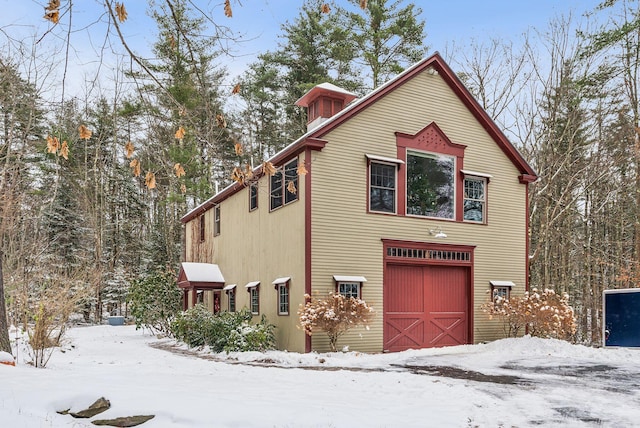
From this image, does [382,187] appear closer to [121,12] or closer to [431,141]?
[431,141]

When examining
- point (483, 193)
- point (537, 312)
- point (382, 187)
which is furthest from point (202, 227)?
point (537, 312)

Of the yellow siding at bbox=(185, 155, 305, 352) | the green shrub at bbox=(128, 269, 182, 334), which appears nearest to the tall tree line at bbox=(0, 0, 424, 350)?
the green shrub at bbox=(128, 269, 182, 334)

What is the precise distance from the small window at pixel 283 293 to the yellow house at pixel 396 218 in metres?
0.04

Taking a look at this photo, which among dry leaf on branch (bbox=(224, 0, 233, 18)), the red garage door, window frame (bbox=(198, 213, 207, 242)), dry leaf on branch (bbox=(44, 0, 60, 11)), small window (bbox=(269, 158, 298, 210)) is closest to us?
dry leaf on branch (bbox=(44, 0, 60, 11))

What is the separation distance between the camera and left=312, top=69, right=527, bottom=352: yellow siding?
45.2 feet

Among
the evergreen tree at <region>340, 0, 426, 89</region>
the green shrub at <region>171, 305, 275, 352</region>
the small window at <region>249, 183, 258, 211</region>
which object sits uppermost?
the evergreen tree at <region>340, 0, 426, 89</region>

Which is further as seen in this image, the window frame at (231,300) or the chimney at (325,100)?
the window frame at (231,300)

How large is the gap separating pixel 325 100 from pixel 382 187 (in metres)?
4.01

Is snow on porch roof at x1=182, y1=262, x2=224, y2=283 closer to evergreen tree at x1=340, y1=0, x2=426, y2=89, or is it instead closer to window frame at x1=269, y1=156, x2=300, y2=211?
window frame at x1=269, y1=156, x2=300, y2=211

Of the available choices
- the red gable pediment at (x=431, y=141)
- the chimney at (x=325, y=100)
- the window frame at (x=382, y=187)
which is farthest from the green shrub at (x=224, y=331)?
the chimney at (x=325, y=100)

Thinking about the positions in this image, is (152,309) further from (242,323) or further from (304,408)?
(304,408)

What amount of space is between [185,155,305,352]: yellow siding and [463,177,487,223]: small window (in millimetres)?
5190

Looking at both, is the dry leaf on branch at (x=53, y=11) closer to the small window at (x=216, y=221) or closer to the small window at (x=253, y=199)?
the small window at (x=253, y=199)

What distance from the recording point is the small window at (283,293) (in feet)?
46.6
